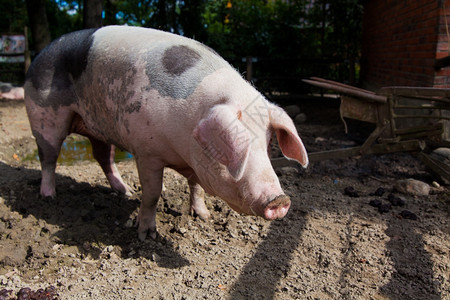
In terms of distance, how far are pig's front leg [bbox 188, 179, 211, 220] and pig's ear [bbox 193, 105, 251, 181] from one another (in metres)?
1.23

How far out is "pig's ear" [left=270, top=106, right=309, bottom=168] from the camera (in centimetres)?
254

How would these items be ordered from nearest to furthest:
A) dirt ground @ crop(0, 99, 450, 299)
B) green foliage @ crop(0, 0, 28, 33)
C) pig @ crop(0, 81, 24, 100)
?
dirt ground @ crop(0, 99, 450, 299)
pig @ crop(0, 81, 24, 100)
green foliage @ crop(0, 0, 28, 33)

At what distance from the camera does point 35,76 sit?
3.68m

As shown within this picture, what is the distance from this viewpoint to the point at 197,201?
3705 millimetres

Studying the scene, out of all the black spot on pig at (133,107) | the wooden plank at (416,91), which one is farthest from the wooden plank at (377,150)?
the black spot on pig at (133,107)

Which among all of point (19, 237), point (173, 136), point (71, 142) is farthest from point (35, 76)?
point (71, 142)

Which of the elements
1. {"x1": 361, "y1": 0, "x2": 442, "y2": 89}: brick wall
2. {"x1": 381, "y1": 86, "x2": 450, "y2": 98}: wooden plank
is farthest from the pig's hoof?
{"x1": 361, "y1": 0, "x2": 442, "y2": 89}: brick wall

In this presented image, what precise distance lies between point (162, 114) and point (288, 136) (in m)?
0.88

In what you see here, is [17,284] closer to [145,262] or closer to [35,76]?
[145,262]

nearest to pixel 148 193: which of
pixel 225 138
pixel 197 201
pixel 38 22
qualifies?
pixel 197 201

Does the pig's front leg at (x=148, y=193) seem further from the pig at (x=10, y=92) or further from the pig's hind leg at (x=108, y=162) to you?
the pig at (x=10, y=92)

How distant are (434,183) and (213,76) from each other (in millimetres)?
3179

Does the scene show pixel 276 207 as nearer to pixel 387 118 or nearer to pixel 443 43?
pixel 387 118

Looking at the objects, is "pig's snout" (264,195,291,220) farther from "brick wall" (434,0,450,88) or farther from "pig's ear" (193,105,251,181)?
"brick wall" (434,0,450,88)
